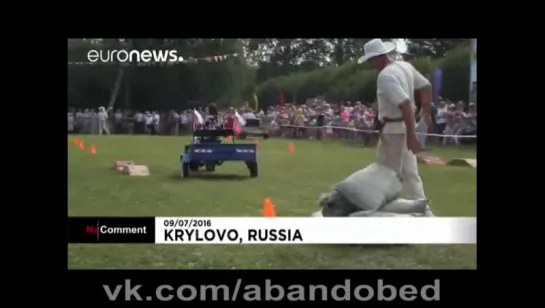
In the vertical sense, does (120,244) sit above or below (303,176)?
below

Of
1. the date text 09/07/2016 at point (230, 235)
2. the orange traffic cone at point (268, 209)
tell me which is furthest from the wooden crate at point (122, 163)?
the orange traffic cone at point (268, 209)

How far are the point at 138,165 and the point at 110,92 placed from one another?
1.97 ft

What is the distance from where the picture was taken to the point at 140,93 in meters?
6.96

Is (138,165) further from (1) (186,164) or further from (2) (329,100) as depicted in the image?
(2) (329,100)

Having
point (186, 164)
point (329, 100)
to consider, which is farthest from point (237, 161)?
point (329, 100)

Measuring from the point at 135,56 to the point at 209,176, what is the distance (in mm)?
1089

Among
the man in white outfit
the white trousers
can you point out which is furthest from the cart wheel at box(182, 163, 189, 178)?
the white trousers

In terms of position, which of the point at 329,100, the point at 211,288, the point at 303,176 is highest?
the point at 329,100

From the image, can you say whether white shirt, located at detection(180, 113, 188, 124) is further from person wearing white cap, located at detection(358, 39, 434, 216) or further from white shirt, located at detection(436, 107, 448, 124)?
white shirt, located at detection(436, 107, 448, 124)

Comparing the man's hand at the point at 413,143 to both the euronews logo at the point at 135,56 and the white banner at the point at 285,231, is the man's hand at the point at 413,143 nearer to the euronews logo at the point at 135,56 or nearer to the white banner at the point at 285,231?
the white banner at the point at 285,231

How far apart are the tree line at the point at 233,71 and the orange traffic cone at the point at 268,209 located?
2.64 ft

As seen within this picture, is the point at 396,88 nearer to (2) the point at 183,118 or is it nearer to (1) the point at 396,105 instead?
(1) the point at 396,105

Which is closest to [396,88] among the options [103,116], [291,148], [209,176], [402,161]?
[402,161]

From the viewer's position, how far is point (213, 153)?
7.11 meters
